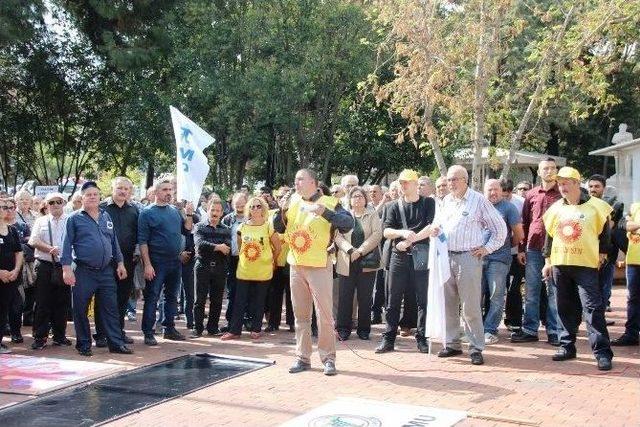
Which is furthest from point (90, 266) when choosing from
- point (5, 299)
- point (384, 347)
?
point (384, 347)

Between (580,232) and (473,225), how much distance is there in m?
1.08

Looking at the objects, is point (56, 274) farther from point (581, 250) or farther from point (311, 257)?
point (581, 250)

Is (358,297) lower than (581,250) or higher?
lower

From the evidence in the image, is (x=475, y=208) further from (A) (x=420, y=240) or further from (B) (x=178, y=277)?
(B) (x=178, y=277)

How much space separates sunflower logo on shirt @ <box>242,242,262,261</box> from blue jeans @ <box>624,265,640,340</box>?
15.1 ft

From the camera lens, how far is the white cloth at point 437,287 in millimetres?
8328

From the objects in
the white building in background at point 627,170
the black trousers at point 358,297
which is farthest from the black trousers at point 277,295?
the white building in background at point 627,170

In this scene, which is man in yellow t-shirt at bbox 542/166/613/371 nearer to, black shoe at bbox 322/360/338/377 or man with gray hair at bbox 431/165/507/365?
man with gray hair at bbox 431/165/507/365

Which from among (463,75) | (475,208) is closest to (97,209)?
(475,208)

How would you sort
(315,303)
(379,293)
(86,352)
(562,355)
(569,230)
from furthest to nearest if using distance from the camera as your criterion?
(379,293) < (86,352) < (562,355) < (569,230) < (315,303)

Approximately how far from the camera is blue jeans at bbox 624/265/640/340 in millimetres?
9273

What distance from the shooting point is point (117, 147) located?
2575cm

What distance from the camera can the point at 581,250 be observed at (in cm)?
789

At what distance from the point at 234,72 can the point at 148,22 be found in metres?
2.98
